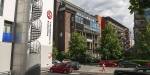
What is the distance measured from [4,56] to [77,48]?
33.8 m

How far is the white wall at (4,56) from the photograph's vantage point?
150 ft

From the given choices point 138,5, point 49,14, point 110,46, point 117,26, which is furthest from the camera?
point 117,26

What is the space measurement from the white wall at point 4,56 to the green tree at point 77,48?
109ft

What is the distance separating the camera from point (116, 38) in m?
77.9

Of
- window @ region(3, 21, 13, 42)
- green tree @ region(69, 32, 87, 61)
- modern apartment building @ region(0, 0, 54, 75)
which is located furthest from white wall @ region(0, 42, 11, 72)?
green tree @ region(69, 32, 87, 61)

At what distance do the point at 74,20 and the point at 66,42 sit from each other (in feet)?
23.9

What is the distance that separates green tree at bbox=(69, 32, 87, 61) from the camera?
7862 centimetres

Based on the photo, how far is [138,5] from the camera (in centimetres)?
1609

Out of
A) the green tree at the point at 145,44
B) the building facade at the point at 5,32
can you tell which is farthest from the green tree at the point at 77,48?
the building facade at the point at 5,32

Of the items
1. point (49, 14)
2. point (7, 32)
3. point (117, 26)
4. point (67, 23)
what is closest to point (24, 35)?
point (7, 32)

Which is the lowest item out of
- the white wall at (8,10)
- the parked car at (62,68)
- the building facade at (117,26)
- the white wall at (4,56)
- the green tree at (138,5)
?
the parked car at (62,68)

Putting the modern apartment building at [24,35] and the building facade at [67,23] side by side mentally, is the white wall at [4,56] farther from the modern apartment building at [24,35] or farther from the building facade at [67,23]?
the building facade at [67,23]

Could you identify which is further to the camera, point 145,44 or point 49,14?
point 145,44

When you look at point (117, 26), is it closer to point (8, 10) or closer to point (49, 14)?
point (49, 14)
